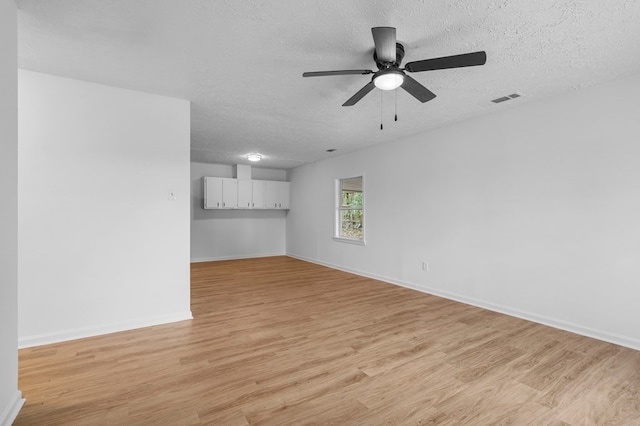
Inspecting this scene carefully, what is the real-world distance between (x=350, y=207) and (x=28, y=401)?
5397 millimetres

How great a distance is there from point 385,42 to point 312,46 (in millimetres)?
589

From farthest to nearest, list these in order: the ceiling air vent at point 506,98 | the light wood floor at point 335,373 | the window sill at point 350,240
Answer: the window sill at point 350,240 < the ceiling air vent at point 506,98 < the light wood floor at point 335,373

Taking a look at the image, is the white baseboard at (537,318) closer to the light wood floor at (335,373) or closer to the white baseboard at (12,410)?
the light wood floor at (335,373)

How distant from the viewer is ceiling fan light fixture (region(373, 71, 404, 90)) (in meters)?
2.11

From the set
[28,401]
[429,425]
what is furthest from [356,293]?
[28,401]

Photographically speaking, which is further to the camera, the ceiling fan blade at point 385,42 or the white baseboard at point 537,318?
the white baseboard at point 537,318

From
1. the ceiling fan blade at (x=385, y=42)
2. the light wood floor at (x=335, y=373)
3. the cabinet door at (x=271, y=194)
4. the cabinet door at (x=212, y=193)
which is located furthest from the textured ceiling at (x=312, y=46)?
the cabinet door at (x=271, y=194)

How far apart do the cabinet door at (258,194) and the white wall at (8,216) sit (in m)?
6.01

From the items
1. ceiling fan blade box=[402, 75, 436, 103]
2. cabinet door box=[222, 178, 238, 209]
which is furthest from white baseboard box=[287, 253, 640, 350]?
cabinet door box=[222, 178, 238, 209]

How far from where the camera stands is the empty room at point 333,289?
1842 mm

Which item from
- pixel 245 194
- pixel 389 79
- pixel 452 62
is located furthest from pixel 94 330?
pixel 245 194

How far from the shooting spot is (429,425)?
5.47ft

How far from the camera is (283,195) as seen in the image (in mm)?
8227

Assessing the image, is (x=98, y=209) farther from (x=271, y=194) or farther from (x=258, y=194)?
(x=271, y=194)
